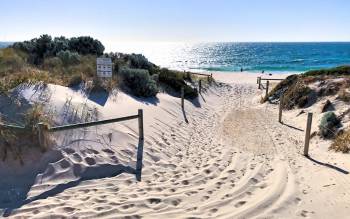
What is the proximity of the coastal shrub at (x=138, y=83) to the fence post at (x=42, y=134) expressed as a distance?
7166 millimetres

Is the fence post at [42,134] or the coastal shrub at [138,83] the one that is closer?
the fence post at [42,134]

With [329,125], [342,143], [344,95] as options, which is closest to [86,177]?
[342,143]

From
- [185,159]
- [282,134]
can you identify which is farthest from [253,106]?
[185,159]

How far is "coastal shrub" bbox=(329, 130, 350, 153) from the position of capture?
10.2m

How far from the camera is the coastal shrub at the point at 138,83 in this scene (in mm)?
15430

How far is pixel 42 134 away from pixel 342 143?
27.0ft

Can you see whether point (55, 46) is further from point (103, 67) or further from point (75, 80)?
point (103, 67)

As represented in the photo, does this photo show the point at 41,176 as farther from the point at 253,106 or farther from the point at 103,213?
the point at 253,106

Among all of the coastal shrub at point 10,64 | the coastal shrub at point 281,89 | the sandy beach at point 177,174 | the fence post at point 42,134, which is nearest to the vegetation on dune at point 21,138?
the fence post at point 42,134

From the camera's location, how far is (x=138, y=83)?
15.6 metres

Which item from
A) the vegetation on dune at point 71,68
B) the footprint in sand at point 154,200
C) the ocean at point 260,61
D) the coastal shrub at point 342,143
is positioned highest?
the ocean at point 260,61

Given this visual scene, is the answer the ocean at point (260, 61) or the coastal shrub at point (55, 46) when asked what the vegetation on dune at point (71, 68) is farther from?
the ocean at point (260, 61)

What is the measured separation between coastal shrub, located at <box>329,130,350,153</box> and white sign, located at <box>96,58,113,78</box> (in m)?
7.90

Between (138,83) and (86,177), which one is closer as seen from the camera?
(86,177)
